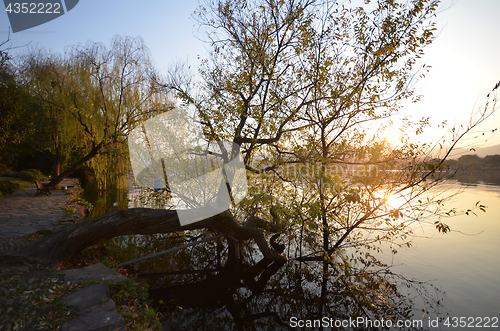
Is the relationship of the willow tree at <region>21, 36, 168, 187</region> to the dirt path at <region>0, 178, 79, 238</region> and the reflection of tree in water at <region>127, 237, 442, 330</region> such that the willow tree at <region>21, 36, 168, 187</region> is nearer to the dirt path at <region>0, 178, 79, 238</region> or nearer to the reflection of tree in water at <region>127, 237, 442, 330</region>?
the dirt path at <region>0, 178, 79, 238</region>

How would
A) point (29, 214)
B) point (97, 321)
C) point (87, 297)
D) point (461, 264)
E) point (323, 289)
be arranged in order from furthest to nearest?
point (29, 214), point (461, 264), point (323, 289), point (87, 297), point (97, 321)

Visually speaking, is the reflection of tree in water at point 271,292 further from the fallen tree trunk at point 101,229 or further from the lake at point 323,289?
the fallen tree trunk at point 101,229

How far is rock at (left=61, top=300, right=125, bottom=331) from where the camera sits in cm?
265

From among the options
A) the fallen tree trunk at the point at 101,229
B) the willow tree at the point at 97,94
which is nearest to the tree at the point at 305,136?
the fallen tree trunk at the point at 101,229

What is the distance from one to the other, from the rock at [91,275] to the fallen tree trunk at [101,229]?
1.25 ft

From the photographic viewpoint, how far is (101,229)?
463cm

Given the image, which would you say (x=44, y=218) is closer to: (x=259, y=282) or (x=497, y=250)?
(x=259, y=282)

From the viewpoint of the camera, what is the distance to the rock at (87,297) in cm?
300

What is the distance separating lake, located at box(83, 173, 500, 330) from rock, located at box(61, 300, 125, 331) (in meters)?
1.41

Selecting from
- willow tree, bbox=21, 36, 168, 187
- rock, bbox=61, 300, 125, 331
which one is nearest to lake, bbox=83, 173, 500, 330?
rock, bbox=61, 300, 125, 331

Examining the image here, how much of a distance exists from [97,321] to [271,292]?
11.0 ft

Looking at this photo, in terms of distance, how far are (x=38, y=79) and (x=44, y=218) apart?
25.7 feet

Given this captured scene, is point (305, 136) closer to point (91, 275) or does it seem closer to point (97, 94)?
point (91, 275)

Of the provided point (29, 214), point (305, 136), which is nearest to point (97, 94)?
point (29, 214)
